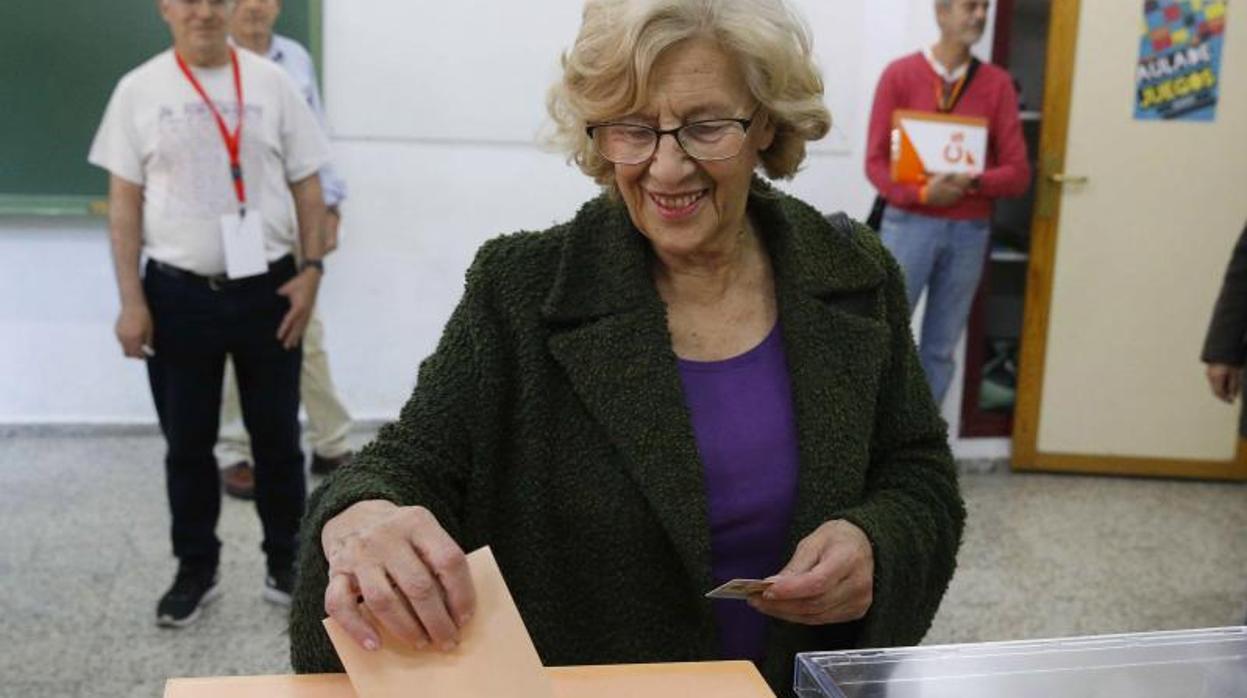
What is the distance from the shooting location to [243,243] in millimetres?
2959

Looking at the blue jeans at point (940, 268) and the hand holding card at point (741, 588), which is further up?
the hand holding card at point (741, 588)

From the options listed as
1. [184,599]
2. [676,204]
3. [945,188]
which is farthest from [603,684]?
[945,188]

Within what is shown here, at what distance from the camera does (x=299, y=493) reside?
3262 mm

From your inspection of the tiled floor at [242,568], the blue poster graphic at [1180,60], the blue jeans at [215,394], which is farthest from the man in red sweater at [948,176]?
the blue jeans at [215,394]

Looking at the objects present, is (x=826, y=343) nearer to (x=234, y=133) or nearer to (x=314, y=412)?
(x=234, y=133)

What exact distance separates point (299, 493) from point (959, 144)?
2234 mm

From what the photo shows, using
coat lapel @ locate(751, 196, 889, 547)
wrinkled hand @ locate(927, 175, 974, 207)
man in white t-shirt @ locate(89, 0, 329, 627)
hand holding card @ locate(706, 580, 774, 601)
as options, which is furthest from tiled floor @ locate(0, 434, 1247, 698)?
hand holding card @ locate(706, 580, 774, 601)

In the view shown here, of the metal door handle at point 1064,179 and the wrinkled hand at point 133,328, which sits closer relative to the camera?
the wrinkled hand at point 133,328

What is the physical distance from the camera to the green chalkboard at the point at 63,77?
4.13 m

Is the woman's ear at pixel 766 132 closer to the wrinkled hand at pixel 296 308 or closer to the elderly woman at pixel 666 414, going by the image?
the elderly woman at pixel 666 414

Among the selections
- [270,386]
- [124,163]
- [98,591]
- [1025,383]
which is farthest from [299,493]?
[1025,383]

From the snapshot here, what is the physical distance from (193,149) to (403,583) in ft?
7.22

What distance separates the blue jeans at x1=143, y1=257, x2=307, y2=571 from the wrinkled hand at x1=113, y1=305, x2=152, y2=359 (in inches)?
2.2

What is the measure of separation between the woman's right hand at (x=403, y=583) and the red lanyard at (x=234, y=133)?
2.09m
